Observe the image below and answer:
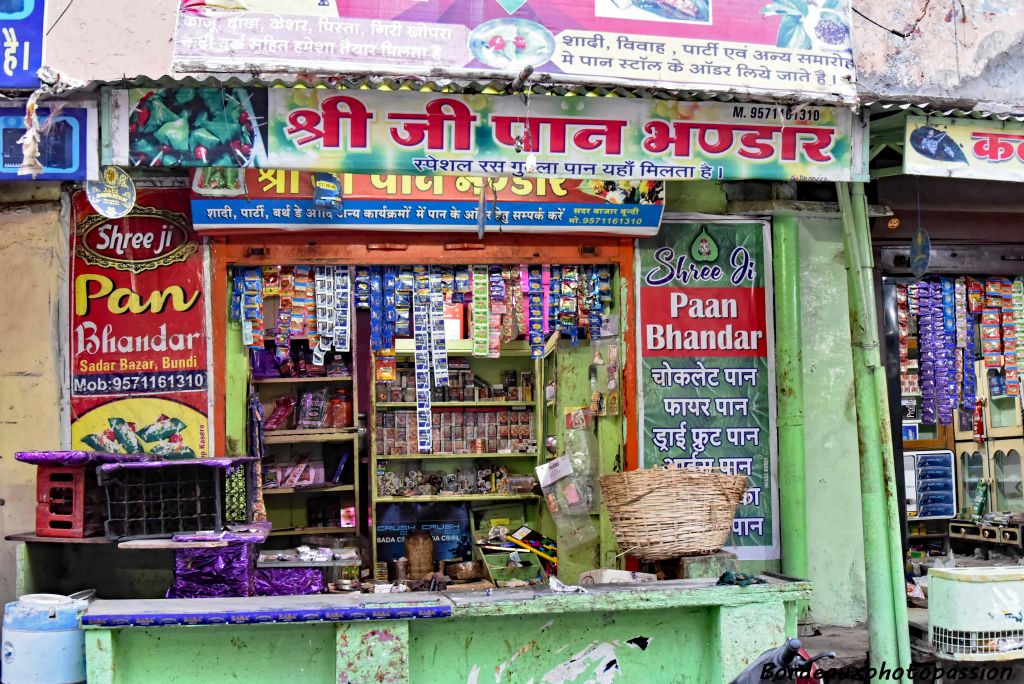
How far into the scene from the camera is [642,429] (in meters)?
6.89

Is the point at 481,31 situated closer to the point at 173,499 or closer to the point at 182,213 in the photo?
the point at 182,213

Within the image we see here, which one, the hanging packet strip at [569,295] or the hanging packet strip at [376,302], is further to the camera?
the hanging packet strip at [569,295]

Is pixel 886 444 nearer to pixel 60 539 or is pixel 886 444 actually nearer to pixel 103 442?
pixel 60 539

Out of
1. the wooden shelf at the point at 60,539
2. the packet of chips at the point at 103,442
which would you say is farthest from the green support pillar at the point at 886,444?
the packet of chips at the point at 103,442

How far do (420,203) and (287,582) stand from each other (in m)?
2.51

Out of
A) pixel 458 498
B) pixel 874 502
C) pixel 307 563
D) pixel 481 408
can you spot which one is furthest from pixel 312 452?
pixel 874 502

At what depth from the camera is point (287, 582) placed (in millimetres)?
6461

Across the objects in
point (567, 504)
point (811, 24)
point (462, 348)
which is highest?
point (811, 24)

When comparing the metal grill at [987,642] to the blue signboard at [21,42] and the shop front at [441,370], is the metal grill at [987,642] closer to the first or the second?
the shop front at [441,370]

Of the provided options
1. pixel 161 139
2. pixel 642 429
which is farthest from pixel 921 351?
pixel 161 139

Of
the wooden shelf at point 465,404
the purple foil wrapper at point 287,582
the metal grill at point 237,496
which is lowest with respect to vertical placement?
the purple foil wrapper at point 287,582

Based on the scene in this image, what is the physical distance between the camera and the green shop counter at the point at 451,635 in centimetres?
448

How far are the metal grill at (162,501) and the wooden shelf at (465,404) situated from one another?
3020mm

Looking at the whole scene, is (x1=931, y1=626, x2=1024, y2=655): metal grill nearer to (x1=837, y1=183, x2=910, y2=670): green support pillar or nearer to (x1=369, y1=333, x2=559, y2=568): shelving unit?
(x1=837, y1=183, x2=910, y2=670): green support pillar
